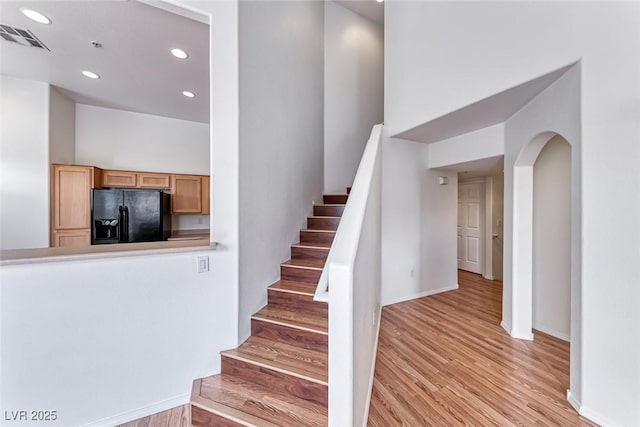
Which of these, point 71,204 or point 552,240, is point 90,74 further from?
point 552,240

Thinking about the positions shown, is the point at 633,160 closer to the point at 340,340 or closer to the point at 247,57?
the point at 340,340

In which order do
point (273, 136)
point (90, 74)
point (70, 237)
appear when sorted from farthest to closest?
1. point (70, 237)
2. point (90, 74)
3. point (273, 136)

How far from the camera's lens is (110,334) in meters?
1.68

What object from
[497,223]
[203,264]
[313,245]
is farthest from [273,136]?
[497,223]

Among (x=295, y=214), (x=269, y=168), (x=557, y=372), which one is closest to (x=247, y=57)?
(x=269, y=168)

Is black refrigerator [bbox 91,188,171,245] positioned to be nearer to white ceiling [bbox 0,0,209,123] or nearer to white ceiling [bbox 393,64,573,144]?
white ceiling [bbox 0,0,209,123]

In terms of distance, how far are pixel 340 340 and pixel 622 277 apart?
1.78 m

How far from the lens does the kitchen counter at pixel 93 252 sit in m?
1.49

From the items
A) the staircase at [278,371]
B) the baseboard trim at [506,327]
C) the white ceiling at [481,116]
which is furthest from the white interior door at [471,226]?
the staircase at [278,371]

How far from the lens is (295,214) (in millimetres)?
3029

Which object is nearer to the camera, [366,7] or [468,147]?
[468,147]

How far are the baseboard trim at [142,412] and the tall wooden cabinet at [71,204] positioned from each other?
3219 millimetres

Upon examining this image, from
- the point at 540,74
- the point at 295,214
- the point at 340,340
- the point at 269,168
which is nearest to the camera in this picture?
the point at 340,340

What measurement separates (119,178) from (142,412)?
4008 millimetres
